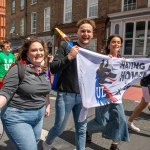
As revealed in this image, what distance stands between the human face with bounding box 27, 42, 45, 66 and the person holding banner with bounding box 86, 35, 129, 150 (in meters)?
1.40

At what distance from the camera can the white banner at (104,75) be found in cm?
359

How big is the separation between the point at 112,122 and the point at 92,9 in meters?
17.9

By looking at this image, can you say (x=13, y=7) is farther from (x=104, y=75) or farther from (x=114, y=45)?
(x=104, y=75)

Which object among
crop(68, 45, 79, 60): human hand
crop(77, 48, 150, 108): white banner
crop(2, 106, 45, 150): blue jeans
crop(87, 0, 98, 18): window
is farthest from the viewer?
crop(87, 0, 98, 18): window

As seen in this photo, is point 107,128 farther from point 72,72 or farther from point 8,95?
point 8,95

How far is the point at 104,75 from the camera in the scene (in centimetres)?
390

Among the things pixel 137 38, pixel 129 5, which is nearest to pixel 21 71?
pixel 137 38

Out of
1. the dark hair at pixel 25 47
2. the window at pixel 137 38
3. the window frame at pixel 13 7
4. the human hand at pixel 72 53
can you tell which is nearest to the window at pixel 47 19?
the window frame at pixel 13 7

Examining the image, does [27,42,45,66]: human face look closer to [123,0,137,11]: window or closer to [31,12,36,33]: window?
[123,0,137,11]: window

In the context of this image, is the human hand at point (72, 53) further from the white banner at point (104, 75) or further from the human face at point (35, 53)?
the human face at point (35, 53)

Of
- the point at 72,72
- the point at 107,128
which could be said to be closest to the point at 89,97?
the point at 72,72

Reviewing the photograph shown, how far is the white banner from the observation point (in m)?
3.59

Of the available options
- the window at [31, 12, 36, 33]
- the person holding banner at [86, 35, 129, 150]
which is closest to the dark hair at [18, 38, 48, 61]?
the person holding banner at [86, 35, 129, 150]

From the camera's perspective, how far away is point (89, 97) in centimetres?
367
